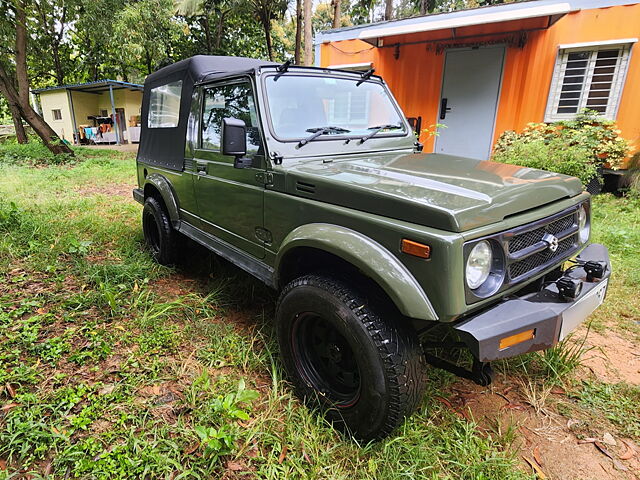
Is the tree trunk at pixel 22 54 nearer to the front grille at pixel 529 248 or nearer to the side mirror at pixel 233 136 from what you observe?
the side mirror at pixel 233 136

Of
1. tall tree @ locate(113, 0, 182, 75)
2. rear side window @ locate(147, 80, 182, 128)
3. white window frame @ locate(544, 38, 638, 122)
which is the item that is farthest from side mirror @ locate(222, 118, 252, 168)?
tall tree @ locate(113, 0, 182, 75)

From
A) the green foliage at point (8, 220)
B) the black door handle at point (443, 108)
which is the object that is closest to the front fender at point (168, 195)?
the green foliage at point (8, 220)

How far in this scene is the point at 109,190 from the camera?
773cm

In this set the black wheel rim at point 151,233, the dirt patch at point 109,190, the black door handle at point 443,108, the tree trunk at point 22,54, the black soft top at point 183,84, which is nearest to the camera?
the black soft top at point 183,84

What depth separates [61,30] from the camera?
18.9 metres

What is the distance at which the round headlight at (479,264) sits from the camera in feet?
5.21

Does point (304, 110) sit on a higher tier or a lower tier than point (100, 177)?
higher

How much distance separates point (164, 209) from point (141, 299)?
109 cm

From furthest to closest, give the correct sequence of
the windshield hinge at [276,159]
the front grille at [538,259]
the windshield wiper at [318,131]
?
the windshield wiper at [318,131] < the windshield hinge at [276,159] < the front grille at [538,259]

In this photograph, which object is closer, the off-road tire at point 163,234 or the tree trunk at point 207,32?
the off-road tire at point 163,234

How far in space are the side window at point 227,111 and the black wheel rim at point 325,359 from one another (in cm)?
116

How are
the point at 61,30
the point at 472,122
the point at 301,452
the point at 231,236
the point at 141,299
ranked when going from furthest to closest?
1. the point at 61,30
2. the point at 472,122
3. the point at 141,299
4. the point at 231,236
5. the point at 301,452

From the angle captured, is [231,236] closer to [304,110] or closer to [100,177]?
[304,110]

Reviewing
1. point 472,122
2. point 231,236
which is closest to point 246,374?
point 231,236
